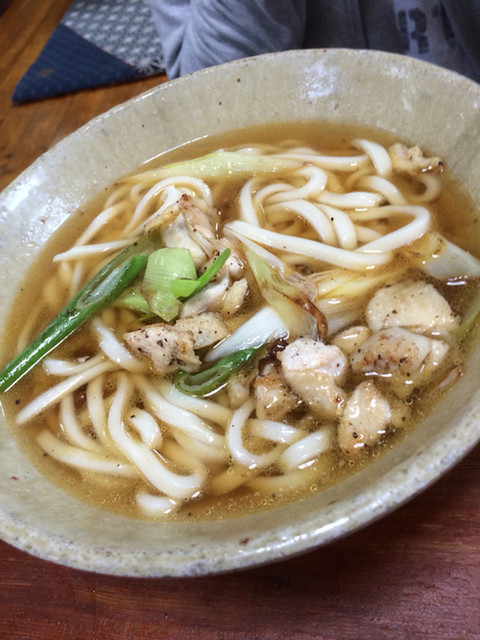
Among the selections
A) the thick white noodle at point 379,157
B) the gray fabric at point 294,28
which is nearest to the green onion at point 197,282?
the thick white noodle at point 379,157

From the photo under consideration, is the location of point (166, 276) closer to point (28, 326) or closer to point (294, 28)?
point (28, 326)

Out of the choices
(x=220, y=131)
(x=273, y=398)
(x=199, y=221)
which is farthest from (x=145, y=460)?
(x=220, y=131)

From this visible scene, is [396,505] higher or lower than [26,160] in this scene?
lower

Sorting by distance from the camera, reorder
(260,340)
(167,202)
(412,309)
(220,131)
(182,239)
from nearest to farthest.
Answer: (412,309) < (260,340) < (182,239) < (167,202) < (220,131)

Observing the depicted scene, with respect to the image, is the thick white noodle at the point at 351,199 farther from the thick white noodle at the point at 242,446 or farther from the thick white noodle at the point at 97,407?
the thick white noodle at the point at 97,407

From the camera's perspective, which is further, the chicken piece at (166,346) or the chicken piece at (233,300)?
the chicken piece at (233,300)

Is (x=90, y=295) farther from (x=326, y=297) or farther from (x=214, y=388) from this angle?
(x=326, y=297)

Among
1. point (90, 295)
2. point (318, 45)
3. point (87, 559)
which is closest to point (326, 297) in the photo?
point (90, 295)
